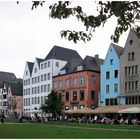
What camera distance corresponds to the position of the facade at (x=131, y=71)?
68.3 meters

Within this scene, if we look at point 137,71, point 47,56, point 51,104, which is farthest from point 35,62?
point 137,71

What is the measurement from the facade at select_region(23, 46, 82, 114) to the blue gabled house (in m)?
16.3

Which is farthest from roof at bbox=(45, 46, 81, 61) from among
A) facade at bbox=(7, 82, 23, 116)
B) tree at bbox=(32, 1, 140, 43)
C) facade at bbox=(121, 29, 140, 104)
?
tree at bbox=(32, 1, 140, 43)

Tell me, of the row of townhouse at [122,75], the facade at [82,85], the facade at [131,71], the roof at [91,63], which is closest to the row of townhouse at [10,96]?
the facade at [82,85]

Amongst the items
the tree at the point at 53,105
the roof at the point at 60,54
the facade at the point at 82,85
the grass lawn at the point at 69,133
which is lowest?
the grass lawn at the point at 69,133

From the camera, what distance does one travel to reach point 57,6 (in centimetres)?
805

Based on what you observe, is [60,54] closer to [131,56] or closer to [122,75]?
[122,75]

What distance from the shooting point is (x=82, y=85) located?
83.7 metres

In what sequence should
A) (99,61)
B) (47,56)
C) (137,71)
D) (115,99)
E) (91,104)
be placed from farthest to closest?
(47,56)
(99,61)
(91,104)
(115,99)
(137,71)

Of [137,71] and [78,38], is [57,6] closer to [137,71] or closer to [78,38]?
[78,38]

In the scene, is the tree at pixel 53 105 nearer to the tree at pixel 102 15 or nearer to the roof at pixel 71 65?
the roof at pixel 71 65

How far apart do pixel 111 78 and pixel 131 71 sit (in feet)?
22.0

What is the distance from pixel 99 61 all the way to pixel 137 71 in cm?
2152

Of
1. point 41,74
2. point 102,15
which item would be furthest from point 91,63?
point 102,15
